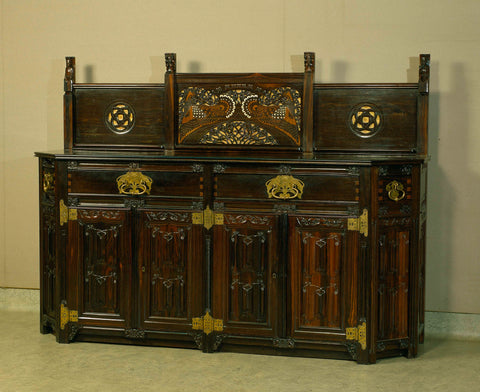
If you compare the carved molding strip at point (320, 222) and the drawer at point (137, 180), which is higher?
the drawer at point (137, 180)

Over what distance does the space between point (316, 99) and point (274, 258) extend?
3.50 ft

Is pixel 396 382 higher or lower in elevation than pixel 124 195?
lower

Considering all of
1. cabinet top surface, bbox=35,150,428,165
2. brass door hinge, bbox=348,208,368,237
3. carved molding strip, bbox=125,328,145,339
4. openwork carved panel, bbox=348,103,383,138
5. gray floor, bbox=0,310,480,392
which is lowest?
gray floor, bbox=0,310,480,392

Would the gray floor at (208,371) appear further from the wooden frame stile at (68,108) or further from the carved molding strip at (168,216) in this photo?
the wooden frame stile at (68,108)

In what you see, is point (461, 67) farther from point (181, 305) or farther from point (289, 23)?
point (181, 305)

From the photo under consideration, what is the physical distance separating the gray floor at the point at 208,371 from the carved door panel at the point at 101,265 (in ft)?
0.71

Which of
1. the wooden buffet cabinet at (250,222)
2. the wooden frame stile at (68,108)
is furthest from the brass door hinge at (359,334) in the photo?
the wooden frame stile at (68,108)

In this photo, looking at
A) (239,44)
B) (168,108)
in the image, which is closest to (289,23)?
(239,44)

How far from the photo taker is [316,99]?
457 cm

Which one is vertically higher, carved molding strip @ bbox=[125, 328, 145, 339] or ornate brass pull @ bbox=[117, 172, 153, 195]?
ornate brass pull @ bbox=[117, 172, 153, 195]

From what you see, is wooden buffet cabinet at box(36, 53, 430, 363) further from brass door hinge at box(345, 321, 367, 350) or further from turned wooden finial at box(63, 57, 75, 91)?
turned wooden finial at box(63, 57, 75, 91)

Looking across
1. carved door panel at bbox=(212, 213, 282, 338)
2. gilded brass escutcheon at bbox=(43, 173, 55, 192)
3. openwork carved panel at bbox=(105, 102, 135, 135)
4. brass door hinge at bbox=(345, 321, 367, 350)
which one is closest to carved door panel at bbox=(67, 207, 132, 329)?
gilded brass escutcheon at bbox=(43, 173, 55, 192)

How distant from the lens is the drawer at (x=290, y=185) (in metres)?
4.12

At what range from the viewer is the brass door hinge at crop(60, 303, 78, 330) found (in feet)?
14.7
